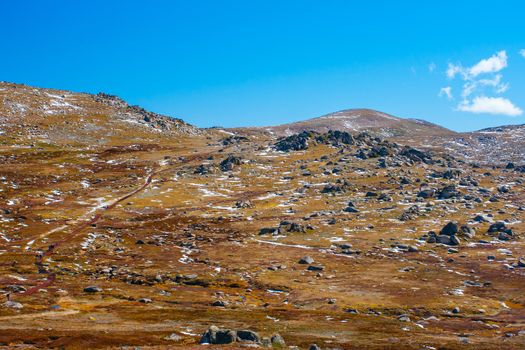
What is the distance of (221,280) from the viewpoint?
92.4 metres

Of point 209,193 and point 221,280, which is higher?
point 209,193

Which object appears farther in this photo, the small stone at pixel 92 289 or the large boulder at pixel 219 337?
the small stone at pixel 92 289

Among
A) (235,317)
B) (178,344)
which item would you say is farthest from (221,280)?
(178,344)

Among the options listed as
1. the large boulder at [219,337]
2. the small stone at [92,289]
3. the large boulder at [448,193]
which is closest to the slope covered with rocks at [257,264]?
the large boulder at [219,337]

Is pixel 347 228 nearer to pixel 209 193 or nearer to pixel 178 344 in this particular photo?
pixel 209 193

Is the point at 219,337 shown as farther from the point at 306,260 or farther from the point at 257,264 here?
the point at 306,260

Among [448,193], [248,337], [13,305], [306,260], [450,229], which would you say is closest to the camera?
[248,337]

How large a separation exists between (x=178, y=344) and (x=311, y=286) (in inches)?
1768

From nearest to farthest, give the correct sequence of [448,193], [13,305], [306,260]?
[13,305] → [306,260] → [448,193]

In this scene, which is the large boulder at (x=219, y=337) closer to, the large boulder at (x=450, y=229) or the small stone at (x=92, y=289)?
the small stone at (x=92, y=289)

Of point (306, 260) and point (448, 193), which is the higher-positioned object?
point (448, 193)

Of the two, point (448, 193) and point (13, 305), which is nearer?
point (13, 305)

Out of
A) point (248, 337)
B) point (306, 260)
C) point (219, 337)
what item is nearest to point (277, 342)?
point (248, 337)

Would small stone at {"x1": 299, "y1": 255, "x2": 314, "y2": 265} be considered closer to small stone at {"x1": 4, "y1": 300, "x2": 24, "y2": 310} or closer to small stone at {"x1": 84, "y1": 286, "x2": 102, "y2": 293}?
small stone at {"x1": 84, "y1": 286, "x2": 102, "y2": 293}
